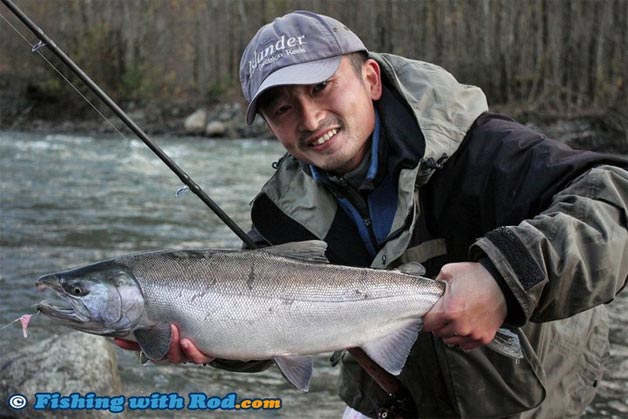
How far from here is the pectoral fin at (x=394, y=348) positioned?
8.14 feet

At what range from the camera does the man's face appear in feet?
9.08

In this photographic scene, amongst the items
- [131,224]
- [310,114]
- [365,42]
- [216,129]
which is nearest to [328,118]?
[310,114]

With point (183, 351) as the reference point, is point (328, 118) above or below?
above

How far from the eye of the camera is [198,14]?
3612 centimetres

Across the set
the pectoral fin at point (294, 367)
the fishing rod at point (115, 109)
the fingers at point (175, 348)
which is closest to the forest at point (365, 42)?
the fishing rod at point (115, 109)

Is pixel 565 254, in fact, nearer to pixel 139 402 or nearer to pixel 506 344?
pixel 506 344

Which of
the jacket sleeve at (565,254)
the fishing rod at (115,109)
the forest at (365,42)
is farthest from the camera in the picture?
the forest at (365,42)

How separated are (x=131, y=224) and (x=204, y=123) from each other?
56.6 ft

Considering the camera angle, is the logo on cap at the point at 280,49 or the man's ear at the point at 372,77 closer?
the logo on cap at the point at 280,49

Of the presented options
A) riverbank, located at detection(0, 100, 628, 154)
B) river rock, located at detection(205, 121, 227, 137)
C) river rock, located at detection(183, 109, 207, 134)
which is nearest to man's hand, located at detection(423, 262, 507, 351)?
riverbank, located at detection(0, 100, 628, 154)

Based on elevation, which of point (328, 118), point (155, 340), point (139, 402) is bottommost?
point (139, 402)

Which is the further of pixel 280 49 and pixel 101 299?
pixel 280 49

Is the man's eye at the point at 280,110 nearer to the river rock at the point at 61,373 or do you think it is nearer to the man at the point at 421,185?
the man at the point at 421,185

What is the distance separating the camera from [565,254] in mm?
2141
